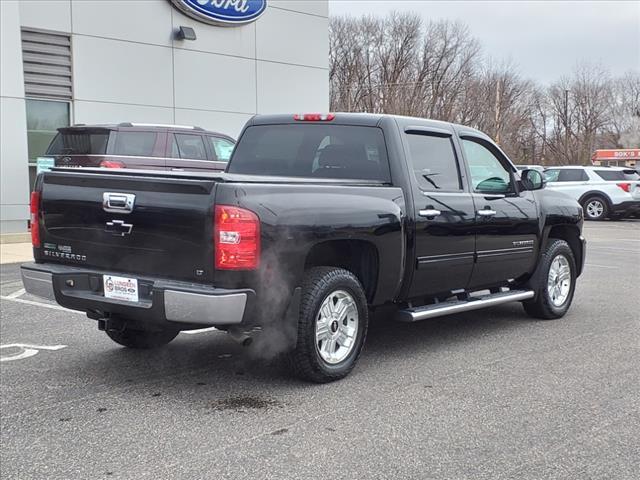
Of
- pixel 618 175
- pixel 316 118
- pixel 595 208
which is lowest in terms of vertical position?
pixel 595 208

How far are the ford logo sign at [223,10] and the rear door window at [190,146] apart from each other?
5324mm

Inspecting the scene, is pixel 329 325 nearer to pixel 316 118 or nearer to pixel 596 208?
pixel 316 118

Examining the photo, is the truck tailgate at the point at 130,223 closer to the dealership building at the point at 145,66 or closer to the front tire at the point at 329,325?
the front tire at the point at 329,325

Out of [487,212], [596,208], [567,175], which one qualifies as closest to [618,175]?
[596,208]

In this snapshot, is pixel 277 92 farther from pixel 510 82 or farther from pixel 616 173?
pixel 510 82

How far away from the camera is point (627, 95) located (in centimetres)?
5934

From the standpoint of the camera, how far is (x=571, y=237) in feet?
25.0

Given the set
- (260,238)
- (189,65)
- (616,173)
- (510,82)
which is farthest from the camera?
(510,82)

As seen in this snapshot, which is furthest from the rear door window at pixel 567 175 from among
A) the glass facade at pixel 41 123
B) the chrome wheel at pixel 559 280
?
the chrome wheel at pixel 559 280

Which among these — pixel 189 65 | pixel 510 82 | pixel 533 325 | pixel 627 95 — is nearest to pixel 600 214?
pixel 189 65

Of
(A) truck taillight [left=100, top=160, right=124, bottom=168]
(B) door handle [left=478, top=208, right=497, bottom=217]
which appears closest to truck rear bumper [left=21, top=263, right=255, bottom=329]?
(B) door handle [left=478, top=208, right=497, bottom=217]

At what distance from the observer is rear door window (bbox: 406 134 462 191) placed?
18.8 feet

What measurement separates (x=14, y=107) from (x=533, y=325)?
11.4 metres

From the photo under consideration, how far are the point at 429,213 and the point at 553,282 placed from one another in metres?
2.41
